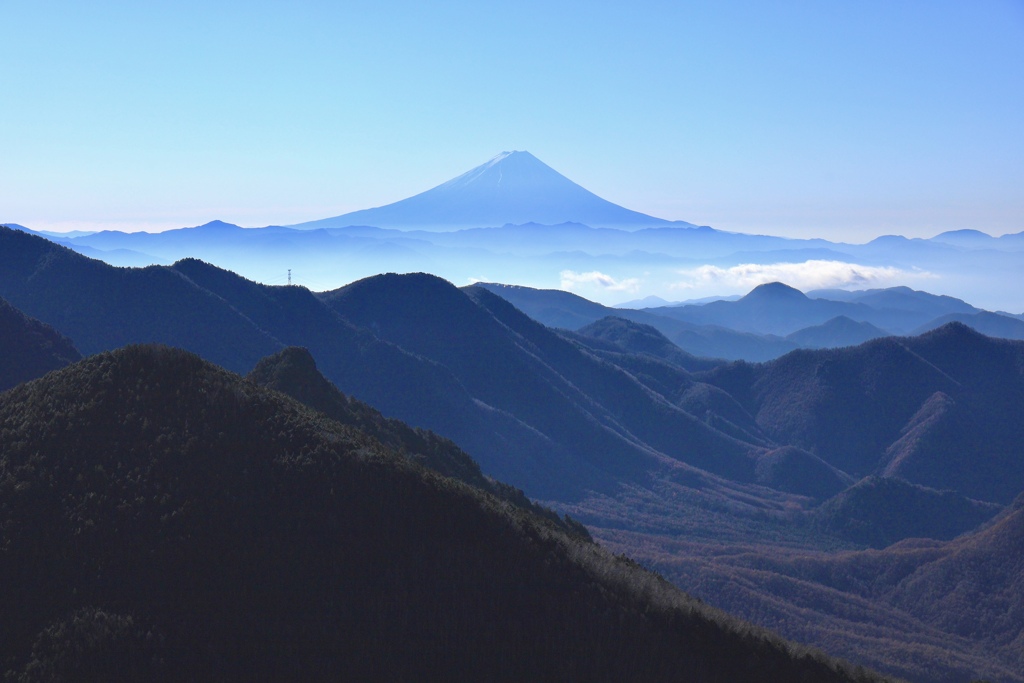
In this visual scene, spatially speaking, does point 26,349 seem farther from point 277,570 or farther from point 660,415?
point 660,415

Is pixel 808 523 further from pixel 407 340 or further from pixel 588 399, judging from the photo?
pixel 407 340

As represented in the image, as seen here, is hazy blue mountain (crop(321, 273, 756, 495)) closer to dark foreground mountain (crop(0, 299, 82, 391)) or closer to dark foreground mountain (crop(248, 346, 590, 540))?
dark foreground mountain (crop(248, 346, 590, 540))

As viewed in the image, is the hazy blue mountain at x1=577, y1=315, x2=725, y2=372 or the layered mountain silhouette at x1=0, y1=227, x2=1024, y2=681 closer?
the layered mountain silhouette at x1=0, y1=227, x2=1024, y2=681

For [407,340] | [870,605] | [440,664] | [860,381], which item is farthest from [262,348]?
[860,381]

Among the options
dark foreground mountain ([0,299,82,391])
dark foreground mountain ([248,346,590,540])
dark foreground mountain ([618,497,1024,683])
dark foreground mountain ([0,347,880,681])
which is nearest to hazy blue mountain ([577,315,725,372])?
dark foreground mountain ([618,497,1024,683])

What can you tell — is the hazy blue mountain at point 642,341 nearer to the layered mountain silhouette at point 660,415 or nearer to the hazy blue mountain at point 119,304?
the layered mountain silhouette at point 660,415

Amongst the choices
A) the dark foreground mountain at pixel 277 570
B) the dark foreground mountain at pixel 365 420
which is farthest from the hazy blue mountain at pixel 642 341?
the dark foreground mountain at pixel 277 570

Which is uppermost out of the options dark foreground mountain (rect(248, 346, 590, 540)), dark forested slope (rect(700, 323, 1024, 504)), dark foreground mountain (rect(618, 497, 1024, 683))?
dark foreground mountain (rect(248, 346, 590, 540))

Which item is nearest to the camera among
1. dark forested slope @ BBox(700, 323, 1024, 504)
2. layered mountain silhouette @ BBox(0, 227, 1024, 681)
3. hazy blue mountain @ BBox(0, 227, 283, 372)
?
layered mountain silhouette @ BBox(0, 227, 1024, 681)
